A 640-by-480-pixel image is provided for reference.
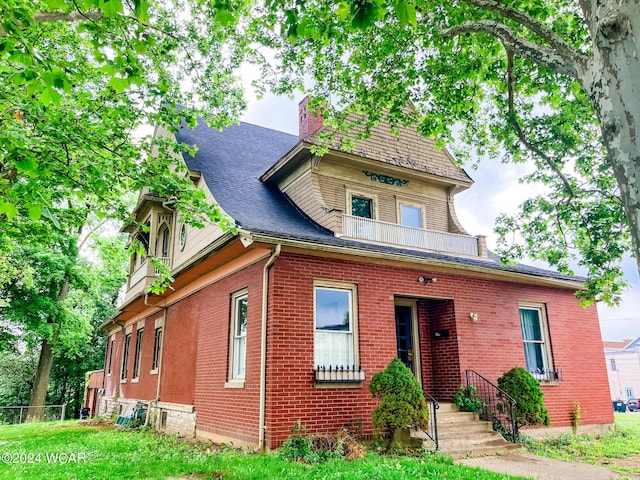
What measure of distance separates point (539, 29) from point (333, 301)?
5694 millimetres

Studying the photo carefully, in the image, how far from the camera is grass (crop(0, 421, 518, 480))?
19.3 ft

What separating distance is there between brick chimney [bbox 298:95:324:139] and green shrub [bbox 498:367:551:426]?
770 centimetres

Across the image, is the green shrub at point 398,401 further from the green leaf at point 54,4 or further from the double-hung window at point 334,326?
the green leaf at point 54,4

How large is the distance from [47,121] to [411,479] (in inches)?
290

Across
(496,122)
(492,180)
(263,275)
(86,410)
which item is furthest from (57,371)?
(492,180)

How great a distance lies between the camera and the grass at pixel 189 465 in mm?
5875

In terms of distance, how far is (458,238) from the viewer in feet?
37.5

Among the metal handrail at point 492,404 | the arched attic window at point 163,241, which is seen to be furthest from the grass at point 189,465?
the arched attic window at point 163,241

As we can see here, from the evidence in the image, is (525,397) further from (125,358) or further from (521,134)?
(125,358)

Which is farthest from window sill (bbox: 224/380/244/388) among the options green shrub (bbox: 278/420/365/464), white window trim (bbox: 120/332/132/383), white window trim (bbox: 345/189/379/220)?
white window trim (bbox: 120/332/132/383)

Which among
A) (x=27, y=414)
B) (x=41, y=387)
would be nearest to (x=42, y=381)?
(x=41, y=387)

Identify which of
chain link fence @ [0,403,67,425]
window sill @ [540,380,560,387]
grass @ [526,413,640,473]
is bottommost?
chain link fence @ [0,403,67,425]

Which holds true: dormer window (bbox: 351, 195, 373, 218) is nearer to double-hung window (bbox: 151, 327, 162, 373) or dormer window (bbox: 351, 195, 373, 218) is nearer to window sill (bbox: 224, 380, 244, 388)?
window sill (bbox: 224, 380, 244, 388)

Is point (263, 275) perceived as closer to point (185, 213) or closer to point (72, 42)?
point (185, 213)
